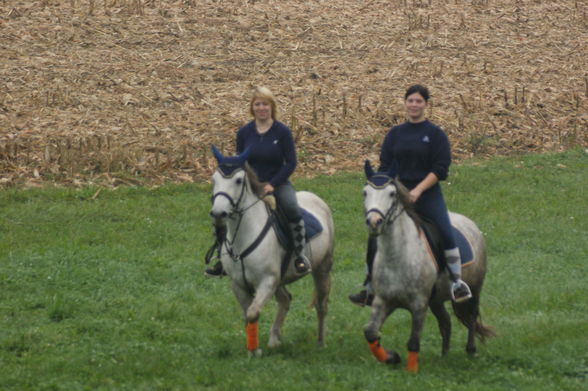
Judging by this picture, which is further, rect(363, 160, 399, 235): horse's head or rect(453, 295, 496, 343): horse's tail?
rect(453, 295, 496, 343): horse's tail

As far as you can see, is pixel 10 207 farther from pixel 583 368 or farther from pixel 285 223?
pixel 583 368

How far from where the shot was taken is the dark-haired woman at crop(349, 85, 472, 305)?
10.9 meters

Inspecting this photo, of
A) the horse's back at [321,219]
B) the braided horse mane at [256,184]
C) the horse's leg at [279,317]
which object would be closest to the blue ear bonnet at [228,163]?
the braided horse mane at [256,184]

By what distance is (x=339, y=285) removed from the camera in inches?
638

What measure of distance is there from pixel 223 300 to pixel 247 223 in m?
4.00

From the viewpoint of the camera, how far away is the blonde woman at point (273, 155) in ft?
38.3

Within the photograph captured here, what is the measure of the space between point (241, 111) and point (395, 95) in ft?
15.8

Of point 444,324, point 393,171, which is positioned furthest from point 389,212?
point 444,324

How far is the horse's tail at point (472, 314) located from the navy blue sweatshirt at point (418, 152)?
2092 mm

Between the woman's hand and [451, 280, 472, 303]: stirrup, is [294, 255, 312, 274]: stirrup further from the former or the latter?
[451, 280, 472, 303]: stirrup

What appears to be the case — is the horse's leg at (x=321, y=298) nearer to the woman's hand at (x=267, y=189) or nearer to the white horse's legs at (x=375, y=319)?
the woman's hand at (x=267, y=189)

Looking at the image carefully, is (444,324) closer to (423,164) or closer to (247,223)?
(423,164)

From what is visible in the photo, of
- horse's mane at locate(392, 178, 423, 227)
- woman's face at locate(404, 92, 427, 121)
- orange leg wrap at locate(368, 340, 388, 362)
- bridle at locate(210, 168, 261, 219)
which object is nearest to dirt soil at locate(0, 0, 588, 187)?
bridle at locate(210, 168, 261, 219)

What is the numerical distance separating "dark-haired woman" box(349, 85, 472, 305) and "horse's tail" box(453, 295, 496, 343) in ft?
3.60
